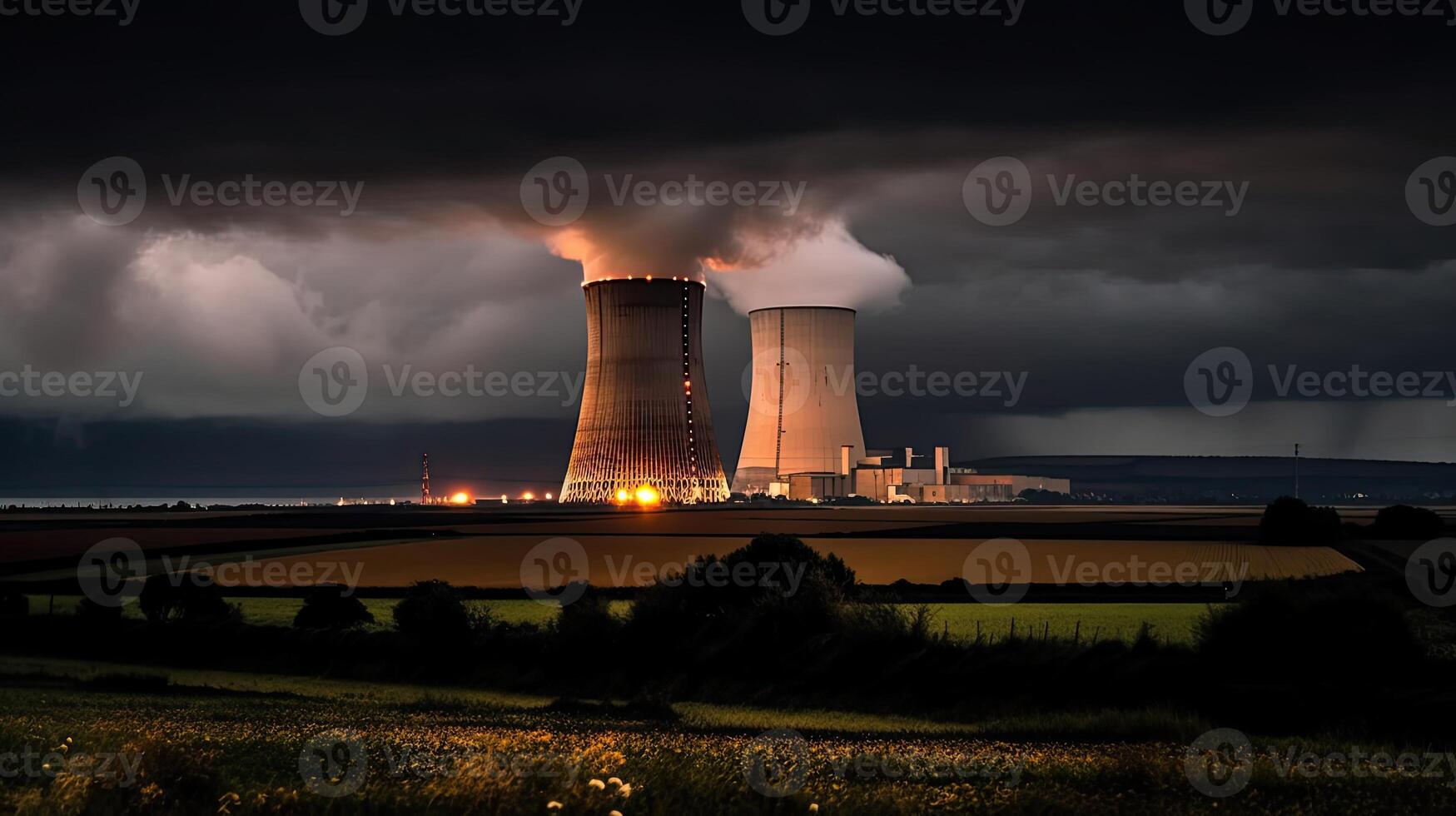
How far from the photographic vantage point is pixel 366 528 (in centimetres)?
6350

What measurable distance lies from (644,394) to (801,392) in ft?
65.4

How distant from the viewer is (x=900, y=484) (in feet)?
374

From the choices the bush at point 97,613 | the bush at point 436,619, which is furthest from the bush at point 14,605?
the bush at point 436,619

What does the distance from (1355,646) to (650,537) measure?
118 ft

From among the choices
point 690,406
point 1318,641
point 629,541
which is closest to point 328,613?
point 1318,641

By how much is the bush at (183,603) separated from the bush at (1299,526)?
132ft

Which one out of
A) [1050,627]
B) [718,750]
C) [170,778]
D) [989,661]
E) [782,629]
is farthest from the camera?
[1050,627]

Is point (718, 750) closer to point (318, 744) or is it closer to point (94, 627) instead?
point (318, 744)

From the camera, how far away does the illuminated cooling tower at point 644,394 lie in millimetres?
64500

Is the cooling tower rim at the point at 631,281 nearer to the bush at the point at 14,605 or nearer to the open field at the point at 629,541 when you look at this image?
the open field at the point at 629,541

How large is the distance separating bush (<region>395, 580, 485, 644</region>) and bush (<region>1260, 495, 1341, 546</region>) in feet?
126

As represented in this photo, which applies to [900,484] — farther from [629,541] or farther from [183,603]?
[183,603]

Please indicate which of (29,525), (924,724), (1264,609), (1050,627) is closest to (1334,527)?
(1050,627)

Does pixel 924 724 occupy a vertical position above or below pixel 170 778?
below
